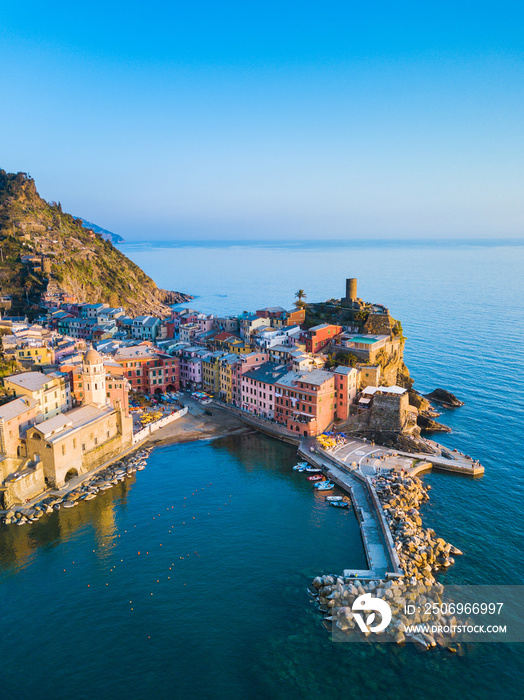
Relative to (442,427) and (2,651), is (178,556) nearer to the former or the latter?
(2,651)

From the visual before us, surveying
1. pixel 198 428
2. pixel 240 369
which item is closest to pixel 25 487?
pixel 198 428

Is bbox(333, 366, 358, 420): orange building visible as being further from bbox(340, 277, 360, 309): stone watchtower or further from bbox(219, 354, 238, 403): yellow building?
bbox(340, 277, 360, 309): stone watchtower

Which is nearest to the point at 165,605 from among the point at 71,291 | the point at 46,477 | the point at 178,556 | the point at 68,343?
the point at 178,556

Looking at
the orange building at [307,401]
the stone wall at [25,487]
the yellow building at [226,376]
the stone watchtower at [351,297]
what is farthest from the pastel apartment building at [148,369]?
the stone watchtower at [351,297]

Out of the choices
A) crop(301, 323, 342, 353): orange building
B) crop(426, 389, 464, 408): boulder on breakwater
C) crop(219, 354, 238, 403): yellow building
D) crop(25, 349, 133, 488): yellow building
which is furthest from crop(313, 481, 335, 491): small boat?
crop(426, 389, 464, 408): boulder on breakwater

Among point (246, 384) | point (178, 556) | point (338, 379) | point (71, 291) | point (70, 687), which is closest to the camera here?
point (70, 687)

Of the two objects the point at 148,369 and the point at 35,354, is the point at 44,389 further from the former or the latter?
the point at 148,369
